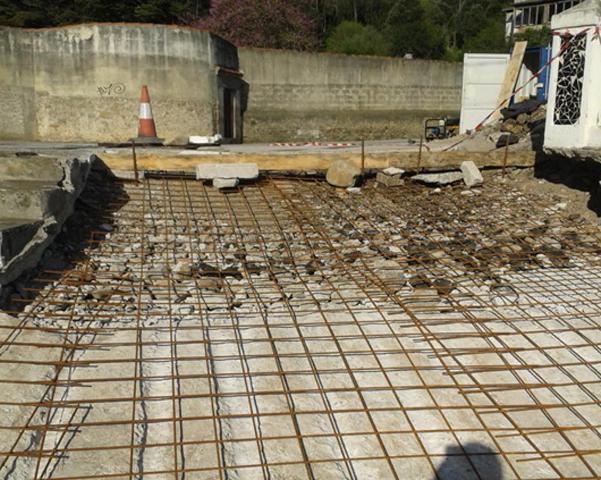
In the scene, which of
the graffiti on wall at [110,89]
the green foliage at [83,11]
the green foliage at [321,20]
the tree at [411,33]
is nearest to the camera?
the graffiti on wall at [110,89]

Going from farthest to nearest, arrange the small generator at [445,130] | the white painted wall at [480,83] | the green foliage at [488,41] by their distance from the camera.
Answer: the green foliage at [488,41], the small generator at [445,130], the white painted wall at [480,83]

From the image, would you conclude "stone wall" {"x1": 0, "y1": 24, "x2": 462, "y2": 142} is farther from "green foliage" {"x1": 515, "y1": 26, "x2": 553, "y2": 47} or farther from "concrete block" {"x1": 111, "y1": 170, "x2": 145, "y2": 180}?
"green foliage" {"x1": 515, "y1": 26, "x2": 553, "y2": 47}

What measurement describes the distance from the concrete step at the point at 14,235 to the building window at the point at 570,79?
4325mm

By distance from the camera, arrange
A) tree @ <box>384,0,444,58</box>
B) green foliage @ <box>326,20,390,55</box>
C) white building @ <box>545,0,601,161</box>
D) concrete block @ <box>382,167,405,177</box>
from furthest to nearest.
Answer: tree @ <box>384,0,444,58</box> → green foliage @ <box>326,20,390,55</box> → concrete block @ <box>382,167,405,177</box> → white building @ <box>545,0,601,161</box>

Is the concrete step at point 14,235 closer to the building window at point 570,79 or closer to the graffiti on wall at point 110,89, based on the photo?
the building window at point 570,79

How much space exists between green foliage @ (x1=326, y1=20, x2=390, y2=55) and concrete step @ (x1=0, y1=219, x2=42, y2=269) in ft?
49.5

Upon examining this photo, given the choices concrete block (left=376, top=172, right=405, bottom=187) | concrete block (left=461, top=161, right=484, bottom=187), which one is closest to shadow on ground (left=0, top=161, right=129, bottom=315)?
concrete block (left=376, top=172, right=405, bottom=187)

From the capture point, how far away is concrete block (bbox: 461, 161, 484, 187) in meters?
5.44

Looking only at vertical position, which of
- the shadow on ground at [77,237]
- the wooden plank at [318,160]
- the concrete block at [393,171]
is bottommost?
the shadow on ground at [77,237]

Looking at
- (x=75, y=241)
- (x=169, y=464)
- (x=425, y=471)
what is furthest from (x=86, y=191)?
(x=425, y=471)

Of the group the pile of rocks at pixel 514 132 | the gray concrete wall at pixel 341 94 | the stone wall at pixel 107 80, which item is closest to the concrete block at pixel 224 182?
the pile of rocks at pixel 514 132

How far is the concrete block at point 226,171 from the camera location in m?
5.07

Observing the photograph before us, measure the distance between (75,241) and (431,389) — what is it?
8.48 feet

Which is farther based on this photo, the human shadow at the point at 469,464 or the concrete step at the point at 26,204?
the concrete step at the point at 26,204
